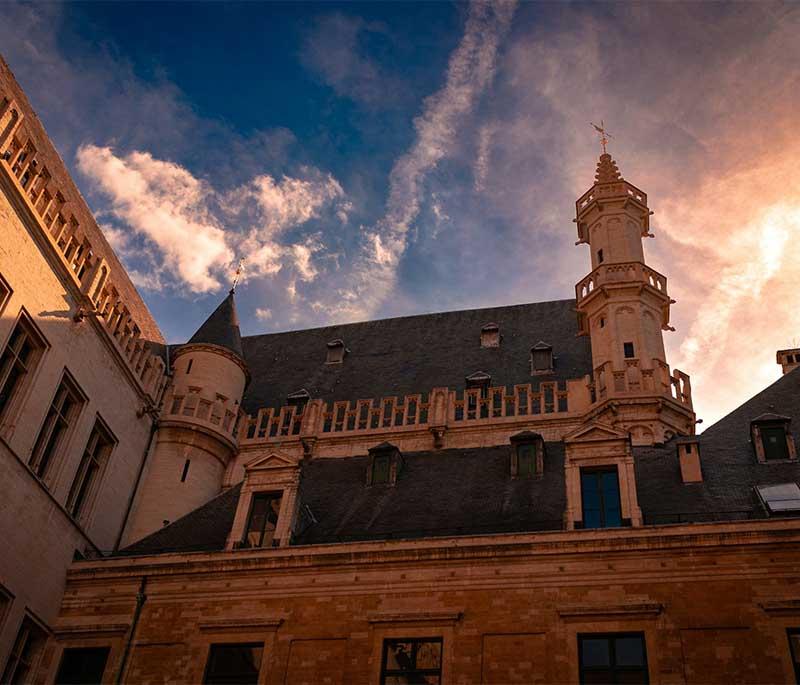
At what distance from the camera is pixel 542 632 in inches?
667

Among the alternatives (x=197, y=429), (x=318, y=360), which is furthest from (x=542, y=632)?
(x=318, y=360)

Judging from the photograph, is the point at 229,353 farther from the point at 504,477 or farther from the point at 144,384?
the point at 504,477

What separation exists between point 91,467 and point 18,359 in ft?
13.8

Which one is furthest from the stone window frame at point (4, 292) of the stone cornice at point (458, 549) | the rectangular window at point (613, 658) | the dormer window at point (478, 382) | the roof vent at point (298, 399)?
the dormer window at point (478, 382)

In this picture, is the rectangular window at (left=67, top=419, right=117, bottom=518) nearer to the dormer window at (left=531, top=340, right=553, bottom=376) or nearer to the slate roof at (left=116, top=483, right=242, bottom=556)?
the slate roof at (left=116, top=483, right=242, bottom=556)

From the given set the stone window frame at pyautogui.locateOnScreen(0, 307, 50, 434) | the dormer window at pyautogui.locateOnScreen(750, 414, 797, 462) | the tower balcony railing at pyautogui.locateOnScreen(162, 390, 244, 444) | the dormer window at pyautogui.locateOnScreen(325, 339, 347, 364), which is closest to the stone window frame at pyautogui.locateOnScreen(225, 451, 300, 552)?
the stone window frame at pyautogui.locateOnScreen(0, 307, 50, 434)

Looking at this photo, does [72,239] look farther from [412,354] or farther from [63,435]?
[412,354]

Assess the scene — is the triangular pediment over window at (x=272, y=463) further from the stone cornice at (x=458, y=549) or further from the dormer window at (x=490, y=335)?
the dormer window at (x=490, y=335)

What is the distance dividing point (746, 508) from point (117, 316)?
1538 centimetres

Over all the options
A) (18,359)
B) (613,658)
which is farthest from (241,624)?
(18,359)

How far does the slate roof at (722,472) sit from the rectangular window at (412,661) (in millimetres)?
4797

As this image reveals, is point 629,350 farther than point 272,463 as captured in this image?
Yes

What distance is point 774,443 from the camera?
20.2 meters

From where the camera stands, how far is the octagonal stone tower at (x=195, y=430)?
979 inches
